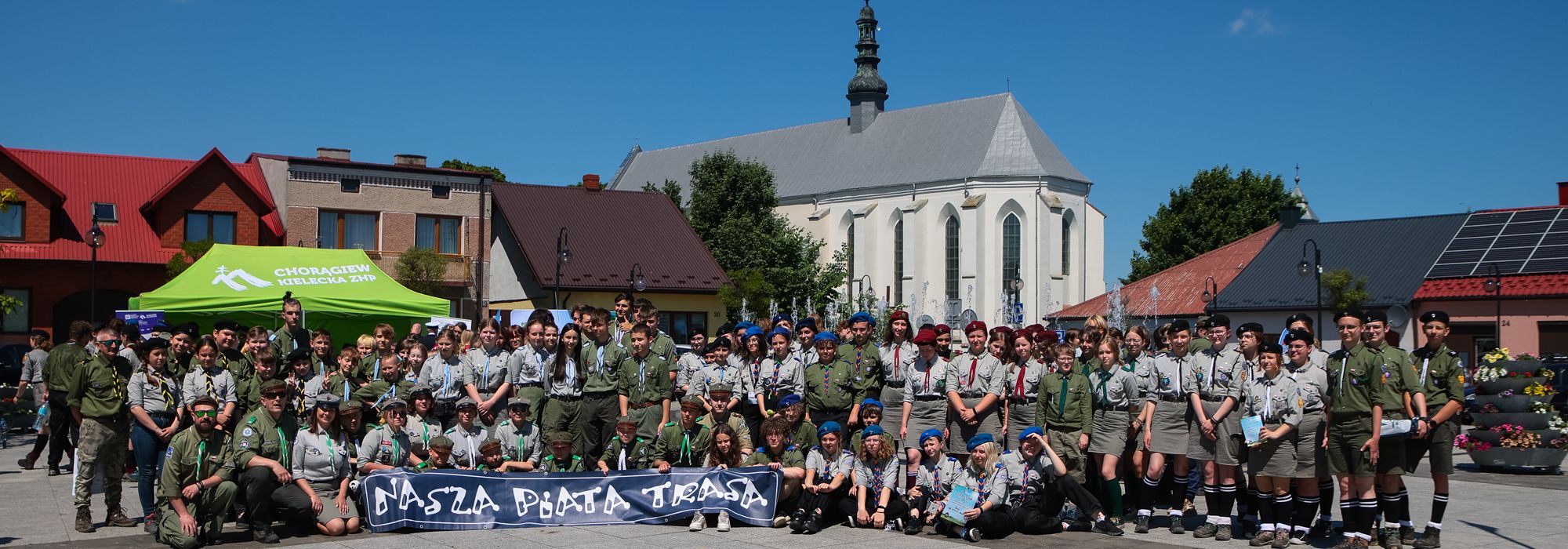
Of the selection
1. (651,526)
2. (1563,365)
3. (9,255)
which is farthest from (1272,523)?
(9,255)

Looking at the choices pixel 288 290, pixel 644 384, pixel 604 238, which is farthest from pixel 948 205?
pixel 644 384

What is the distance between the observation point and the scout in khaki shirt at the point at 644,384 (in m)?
12.3

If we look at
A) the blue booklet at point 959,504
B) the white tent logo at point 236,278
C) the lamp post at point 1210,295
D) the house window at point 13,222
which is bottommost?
the blue booklet at point 959,504

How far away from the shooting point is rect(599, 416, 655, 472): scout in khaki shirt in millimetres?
11359

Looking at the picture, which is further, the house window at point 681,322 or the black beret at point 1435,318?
the house window at point 681,322

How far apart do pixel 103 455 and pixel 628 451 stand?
4.36 meters

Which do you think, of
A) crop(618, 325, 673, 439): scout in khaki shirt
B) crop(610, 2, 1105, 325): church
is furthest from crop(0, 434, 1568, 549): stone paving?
crop(610, 2, 1105, 325): church

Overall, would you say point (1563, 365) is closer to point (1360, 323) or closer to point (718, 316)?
point (1360, 323)

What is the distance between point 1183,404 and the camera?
10727 mm

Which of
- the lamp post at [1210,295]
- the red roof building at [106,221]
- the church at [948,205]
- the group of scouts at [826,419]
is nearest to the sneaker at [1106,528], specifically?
the group of scouts at [826,419]

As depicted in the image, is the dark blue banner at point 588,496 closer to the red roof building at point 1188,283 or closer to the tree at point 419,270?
the tree at point 419,270

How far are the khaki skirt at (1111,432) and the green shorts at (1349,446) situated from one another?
68.4 inches

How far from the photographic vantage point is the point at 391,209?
39531 mm

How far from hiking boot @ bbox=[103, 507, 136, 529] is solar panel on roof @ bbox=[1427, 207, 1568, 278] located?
4049cm
